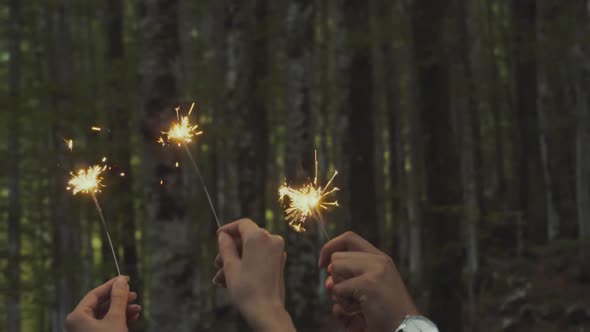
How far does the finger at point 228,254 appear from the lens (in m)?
2.02

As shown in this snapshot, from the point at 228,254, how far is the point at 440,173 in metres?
7.64

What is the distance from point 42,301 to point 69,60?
19.0ft

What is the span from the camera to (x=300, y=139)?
13.1 m

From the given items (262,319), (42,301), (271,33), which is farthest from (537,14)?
(262,319)

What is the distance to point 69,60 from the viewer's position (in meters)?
17.2

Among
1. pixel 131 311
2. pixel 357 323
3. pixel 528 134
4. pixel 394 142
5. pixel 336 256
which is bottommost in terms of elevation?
pixel 357 323

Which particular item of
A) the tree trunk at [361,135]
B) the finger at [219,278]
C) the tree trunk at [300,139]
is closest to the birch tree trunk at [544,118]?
the tree trunk at [361,135]

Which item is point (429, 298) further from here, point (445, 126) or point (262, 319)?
point (262, 319)

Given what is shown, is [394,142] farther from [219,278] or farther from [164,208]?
[219,278]

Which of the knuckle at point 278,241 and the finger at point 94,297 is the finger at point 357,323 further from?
the finger at point 94,297

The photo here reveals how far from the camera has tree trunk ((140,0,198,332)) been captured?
805 cm

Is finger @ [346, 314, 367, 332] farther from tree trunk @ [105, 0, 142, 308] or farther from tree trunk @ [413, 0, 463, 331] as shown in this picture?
tree trunk @ [105, 0, 142, 308]

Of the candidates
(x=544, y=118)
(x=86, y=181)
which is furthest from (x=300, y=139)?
(x=86, y=181)

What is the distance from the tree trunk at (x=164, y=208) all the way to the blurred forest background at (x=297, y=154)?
0.05 ft
